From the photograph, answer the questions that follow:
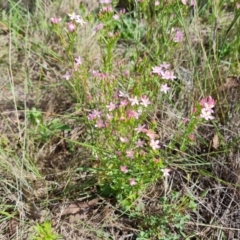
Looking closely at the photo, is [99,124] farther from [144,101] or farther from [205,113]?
[205,113]

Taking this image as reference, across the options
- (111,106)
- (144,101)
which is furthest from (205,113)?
(111,106)

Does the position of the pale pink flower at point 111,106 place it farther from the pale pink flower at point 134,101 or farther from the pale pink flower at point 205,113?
the pale pink flower at point 205,113

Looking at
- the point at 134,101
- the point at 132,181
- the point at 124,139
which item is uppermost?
the point at 134,101

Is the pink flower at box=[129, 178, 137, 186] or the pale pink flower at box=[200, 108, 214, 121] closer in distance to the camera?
the pale pink flower at box=[200, 108, 214, 121]

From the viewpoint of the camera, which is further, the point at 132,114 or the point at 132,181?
the point at 132,181

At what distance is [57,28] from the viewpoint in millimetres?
1898

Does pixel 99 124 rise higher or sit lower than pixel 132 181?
higher

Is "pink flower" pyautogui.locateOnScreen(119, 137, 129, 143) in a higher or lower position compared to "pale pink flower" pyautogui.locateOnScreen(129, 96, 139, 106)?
lower

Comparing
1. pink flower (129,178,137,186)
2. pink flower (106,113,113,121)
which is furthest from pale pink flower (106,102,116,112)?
pink flower (129,178,137,186)

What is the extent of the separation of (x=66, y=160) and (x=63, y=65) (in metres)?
0.66

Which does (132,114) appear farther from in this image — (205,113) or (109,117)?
(205,113)

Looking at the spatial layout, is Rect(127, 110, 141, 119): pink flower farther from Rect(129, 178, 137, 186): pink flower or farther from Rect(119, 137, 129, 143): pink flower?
Rect(129, 178, 137, 186): pink flower

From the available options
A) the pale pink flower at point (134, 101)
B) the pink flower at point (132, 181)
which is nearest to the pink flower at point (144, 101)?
the pale pink flower at point (134, 101)

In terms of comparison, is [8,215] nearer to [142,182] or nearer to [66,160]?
[66,160]
